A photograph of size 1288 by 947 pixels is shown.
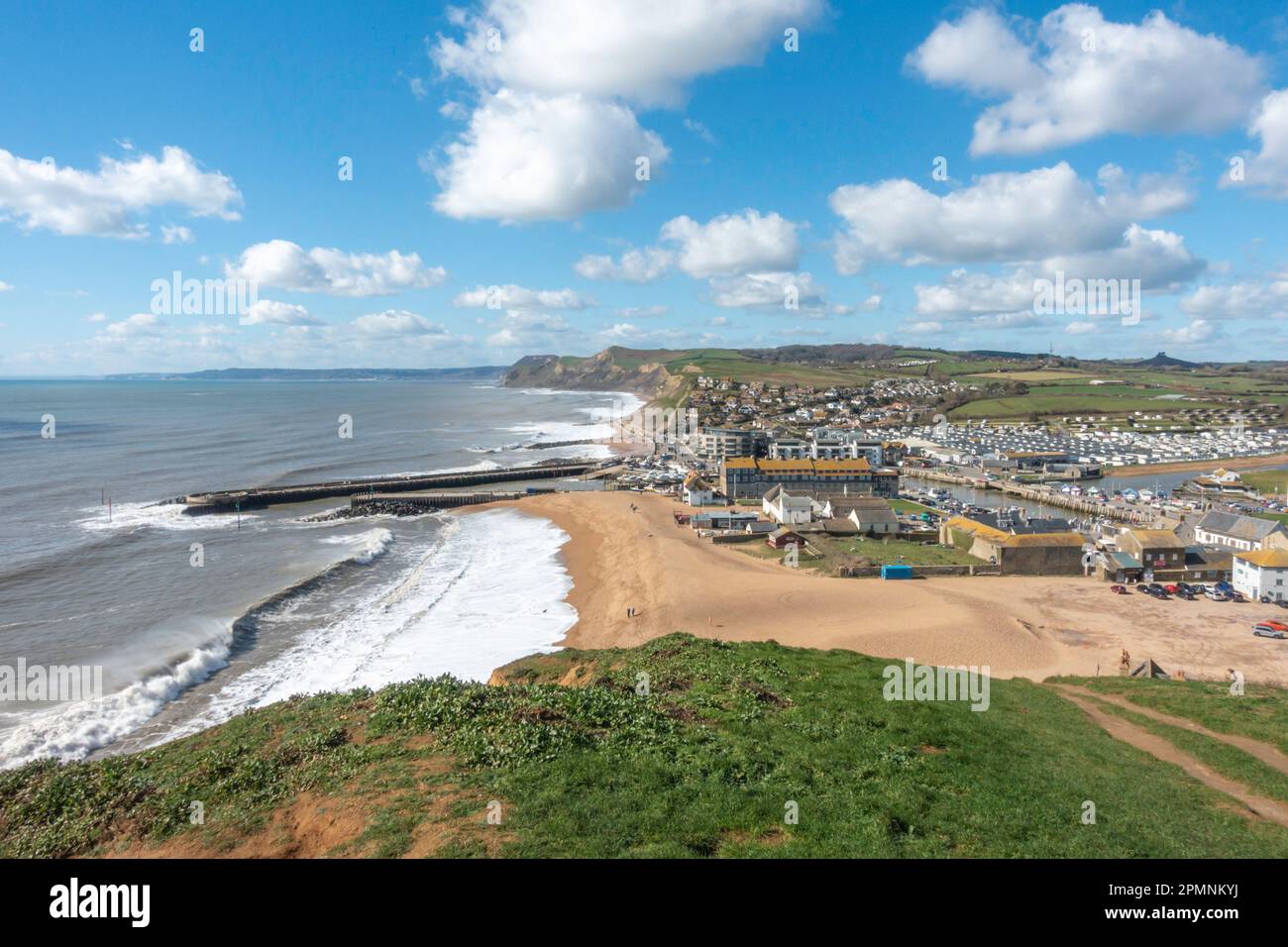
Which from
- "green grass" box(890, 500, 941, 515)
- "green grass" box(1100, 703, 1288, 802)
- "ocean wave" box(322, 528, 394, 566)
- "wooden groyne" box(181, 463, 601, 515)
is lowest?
"green grass" box(1100, 703, 1288, 802)

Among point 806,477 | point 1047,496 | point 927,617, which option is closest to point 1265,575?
point 927,617

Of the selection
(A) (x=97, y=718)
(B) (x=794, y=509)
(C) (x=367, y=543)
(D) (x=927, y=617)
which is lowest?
(A) (x=97, y=718)

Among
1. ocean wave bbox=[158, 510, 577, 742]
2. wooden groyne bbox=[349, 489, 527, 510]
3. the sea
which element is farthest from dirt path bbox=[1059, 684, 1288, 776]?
wooden groyne bbox=[349, 489, 527, 510]

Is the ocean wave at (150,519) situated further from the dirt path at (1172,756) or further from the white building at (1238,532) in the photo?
the white building at (1238,532)

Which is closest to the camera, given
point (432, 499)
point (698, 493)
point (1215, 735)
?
point (1215, 735)

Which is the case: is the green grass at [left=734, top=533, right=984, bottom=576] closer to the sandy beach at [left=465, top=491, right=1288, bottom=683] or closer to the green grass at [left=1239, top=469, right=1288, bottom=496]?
the sandy beach at [left=465, top=491, right=1288, bottom=683]

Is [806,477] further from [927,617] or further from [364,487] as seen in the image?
[364,487]
